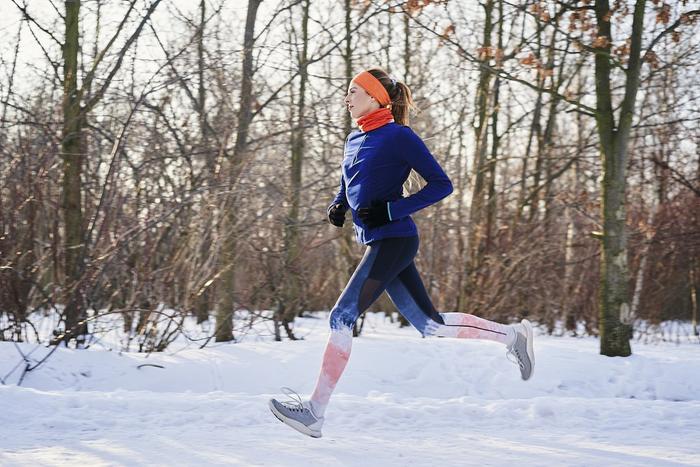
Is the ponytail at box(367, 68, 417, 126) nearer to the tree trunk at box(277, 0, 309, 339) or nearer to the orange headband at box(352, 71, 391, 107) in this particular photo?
the orange headband at box(352, 71, 391, 107)

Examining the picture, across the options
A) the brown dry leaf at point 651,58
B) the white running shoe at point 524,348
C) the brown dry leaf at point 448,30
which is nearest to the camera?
the white running shoe at point 524,348

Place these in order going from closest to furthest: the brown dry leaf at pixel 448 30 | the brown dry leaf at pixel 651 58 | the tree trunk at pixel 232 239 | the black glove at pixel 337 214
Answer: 1. the black glove at pixel 337 214
2. the brown dry leaf at pixel 651 58
3. the brown dry leaf at pixel 448 30
4. the tree trunk at pixel 232 239

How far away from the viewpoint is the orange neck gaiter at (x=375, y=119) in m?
3.82

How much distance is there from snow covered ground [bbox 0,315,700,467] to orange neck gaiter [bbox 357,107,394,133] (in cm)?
171

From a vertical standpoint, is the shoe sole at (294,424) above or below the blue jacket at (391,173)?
below

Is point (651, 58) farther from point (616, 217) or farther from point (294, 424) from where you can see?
point (294, 424)

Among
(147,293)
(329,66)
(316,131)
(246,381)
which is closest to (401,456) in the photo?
(246,381)

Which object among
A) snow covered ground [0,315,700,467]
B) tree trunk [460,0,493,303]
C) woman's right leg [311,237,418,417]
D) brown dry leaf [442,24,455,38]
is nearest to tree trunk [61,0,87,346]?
snow covered ground [0,315,700,467]

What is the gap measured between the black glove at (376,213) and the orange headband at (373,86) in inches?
24.4

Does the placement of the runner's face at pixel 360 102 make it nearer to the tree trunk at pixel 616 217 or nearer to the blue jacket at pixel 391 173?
the blue jacket at pixel 391 173

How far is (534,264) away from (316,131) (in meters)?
4.09

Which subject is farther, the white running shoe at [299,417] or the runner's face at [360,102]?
the runner's face at [360,102]

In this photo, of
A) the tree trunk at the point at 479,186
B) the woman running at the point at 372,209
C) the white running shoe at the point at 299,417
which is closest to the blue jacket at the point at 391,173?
the woman running at the point at 372,209

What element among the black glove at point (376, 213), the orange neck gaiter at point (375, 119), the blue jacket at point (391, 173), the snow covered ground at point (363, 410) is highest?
the orange neck gaiter at point (375, 119)
